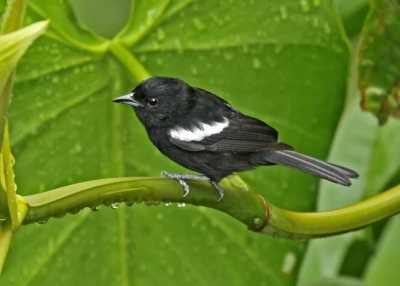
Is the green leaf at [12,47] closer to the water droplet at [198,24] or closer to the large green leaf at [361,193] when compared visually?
the water droplet at [198,24]

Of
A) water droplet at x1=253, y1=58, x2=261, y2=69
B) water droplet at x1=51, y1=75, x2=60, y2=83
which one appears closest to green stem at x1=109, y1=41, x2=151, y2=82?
water droplet at x1=51, y1=75, x2=60, y2=83

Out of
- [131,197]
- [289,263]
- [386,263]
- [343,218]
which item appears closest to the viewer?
[131,197]

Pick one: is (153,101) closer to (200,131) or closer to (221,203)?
(200,131)

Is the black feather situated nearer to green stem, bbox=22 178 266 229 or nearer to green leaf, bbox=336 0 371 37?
green stem, bbox=22 178 266 229

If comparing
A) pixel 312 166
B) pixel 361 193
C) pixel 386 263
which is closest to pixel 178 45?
pixel 312 166

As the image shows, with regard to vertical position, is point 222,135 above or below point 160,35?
below

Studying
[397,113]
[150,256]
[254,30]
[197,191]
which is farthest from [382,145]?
[197,191]
